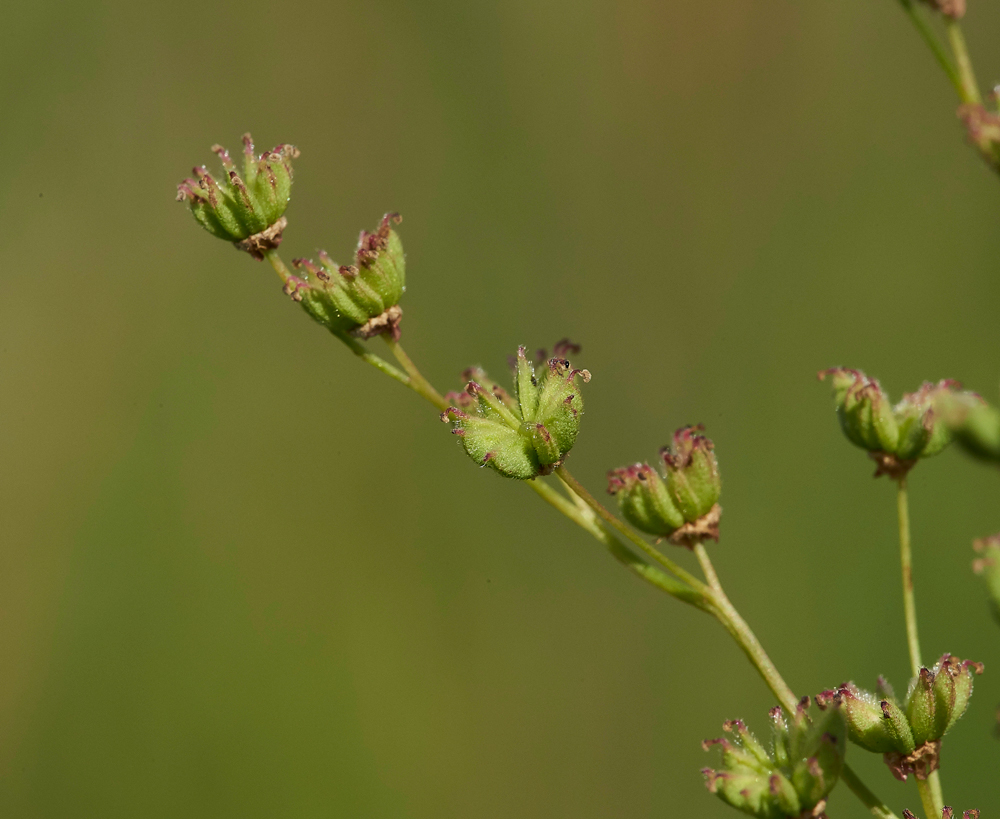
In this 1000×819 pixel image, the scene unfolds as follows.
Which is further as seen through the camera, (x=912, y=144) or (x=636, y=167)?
(x=636, y=167)

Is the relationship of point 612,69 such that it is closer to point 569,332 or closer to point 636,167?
point 636,167

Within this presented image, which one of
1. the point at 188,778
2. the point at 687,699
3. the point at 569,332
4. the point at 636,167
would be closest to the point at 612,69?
the point at 636,167

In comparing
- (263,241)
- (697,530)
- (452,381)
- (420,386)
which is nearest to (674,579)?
(697,530)

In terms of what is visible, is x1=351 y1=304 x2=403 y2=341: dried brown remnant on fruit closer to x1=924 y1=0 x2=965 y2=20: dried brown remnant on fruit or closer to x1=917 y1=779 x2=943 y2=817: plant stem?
x1=924 y1=0 x2=965 y2=20: dried brown remnant on fruit

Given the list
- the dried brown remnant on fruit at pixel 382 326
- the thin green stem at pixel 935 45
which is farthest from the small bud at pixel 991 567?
the dried brown remnant on fruit at pixel 382 326

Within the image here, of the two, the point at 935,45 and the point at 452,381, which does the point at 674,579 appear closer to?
the point at 935,45
